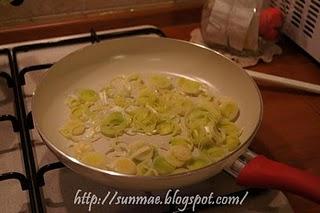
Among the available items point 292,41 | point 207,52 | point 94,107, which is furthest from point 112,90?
point 292,41

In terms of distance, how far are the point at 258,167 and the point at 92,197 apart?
0.64 feet

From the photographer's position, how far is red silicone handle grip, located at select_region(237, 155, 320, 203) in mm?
422

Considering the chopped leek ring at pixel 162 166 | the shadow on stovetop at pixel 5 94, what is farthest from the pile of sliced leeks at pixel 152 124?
the shadow on stovetop at pixel 5 94

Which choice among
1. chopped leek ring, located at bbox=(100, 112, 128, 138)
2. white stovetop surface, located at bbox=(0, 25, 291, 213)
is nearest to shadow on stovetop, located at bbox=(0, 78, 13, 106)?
white stovetop surface, located at bbox=(0, 25, 291, 213)

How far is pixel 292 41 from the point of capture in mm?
786

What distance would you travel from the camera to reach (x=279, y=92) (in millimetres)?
692

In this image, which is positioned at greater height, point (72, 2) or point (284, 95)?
point (72, 2)

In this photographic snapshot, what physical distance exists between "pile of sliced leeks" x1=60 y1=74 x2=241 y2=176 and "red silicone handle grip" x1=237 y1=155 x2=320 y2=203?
0.13 feet

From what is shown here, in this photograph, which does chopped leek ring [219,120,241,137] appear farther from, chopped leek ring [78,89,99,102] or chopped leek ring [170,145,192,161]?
chopped leek ring [78,89,99,102]

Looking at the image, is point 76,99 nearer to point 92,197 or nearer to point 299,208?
point 92,197

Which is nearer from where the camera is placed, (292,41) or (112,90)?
(112,90)

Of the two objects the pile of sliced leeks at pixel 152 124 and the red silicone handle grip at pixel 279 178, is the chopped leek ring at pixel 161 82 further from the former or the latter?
the red silicone handle grip at pixel 279 178

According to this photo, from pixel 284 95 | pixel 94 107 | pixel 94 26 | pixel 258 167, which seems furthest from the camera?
pixel 94 26

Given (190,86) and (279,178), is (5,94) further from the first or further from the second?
(279,178)
